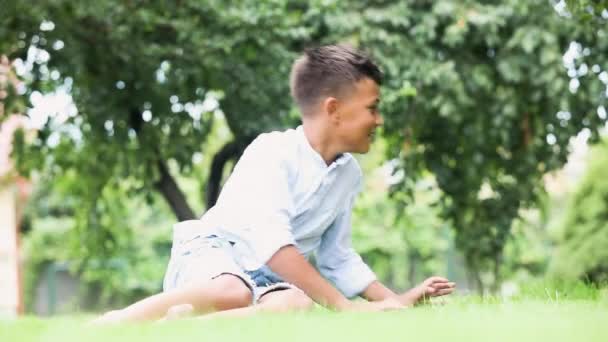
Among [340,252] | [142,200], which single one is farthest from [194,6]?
[340,252]

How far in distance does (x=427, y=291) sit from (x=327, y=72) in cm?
90

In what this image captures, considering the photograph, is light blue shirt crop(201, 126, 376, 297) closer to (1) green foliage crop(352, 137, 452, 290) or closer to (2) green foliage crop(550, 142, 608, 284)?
(2) green foliage crop(550, 142, 608, 284)

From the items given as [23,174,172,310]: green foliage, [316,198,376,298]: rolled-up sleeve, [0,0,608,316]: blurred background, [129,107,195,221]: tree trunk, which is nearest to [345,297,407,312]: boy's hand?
[316,198,376,298]: rolled-up sleeve

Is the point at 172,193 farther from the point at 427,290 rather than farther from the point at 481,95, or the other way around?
the point at 427,290

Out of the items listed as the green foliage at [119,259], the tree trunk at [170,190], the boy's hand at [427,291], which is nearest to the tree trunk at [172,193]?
the tree trunk at [170,190]

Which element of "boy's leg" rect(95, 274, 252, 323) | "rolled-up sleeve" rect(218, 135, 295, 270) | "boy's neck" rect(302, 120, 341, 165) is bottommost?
"boy's leg" rect(95, 274, 252, 323)

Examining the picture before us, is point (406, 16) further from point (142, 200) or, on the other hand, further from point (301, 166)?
point (301, 166)

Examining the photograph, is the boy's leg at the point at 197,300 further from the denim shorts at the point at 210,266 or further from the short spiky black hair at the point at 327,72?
the short spiky black hair at the point at 327,72

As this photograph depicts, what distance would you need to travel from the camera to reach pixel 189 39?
6254mm

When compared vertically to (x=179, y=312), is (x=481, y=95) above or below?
above

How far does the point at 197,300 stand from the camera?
294cm

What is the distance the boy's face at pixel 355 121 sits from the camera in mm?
3457

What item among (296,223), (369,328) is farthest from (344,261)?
(369,328)

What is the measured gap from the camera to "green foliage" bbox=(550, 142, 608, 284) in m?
8.36
